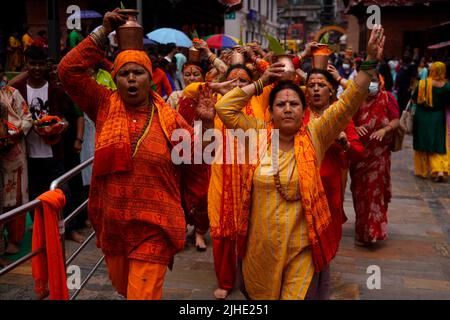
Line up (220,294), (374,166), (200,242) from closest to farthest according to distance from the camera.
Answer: (220,294) → (200,242) → (374,166)

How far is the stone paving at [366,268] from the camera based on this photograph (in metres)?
4.36

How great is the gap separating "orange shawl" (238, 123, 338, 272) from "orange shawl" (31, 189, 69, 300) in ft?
3.62

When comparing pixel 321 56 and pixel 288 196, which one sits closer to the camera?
pixel 288 196

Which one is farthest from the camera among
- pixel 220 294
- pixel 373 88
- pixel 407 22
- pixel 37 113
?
pixel 407 22

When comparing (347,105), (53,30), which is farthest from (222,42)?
(347,105)

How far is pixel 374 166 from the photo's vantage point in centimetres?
557

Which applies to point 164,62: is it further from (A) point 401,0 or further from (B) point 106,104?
(A) point 401,0

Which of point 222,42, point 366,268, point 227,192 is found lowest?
point 366,268

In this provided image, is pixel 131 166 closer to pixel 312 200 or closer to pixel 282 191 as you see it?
pixel 282 191

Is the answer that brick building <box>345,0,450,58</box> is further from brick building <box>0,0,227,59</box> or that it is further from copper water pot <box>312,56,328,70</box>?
copper water pot <box>312,56,328,70</box>

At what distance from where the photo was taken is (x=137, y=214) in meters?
2.96

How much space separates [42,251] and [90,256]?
6.91ft

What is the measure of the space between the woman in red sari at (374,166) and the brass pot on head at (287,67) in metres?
2.20

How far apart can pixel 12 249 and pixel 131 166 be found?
266cm
